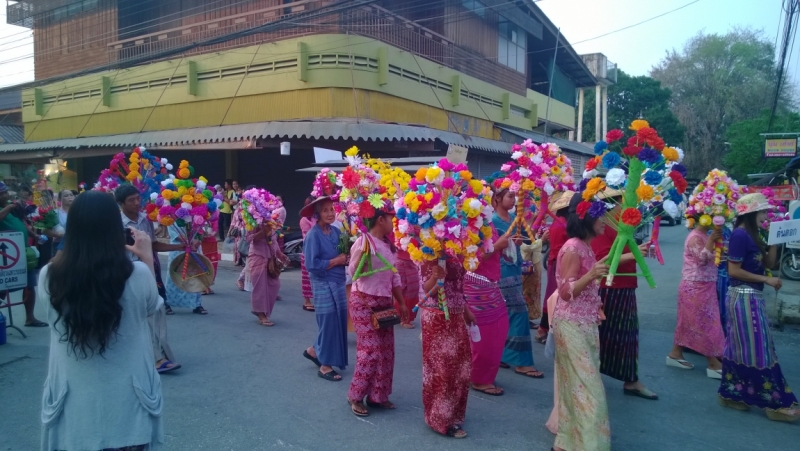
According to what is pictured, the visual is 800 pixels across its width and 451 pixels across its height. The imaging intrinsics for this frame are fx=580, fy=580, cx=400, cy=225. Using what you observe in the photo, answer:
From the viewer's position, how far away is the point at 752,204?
5.04m

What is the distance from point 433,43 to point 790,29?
30.7 feet

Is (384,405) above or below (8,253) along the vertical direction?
below

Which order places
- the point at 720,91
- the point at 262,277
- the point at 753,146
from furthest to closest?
the point at 720,91 → the point at 753,146 → the point at 262,277

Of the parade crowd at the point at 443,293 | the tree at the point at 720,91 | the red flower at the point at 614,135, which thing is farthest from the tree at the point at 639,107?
the red flower at the point at 614,135

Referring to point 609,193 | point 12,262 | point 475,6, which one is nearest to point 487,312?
point 609,193

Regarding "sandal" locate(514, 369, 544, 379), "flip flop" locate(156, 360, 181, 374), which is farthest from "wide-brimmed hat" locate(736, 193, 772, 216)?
"flip flop" locate(156, 360, 181, 374)

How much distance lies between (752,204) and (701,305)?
1440 mm

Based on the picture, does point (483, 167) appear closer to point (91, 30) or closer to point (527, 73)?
point (527, 73)

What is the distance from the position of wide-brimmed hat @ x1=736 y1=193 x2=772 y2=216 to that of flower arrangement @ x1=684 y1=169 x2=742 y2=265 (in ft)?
2.74

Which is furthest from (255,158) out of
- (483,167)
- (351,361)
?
(351,361)

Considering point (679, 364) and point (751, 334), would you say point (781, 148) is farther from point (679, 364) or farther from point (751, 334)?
point (751, 334)

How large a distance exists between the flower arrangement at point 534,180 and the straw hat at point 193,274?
329cm

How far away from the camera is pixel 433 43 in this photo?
1789cm

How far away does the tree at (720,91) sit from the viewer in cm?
3744
